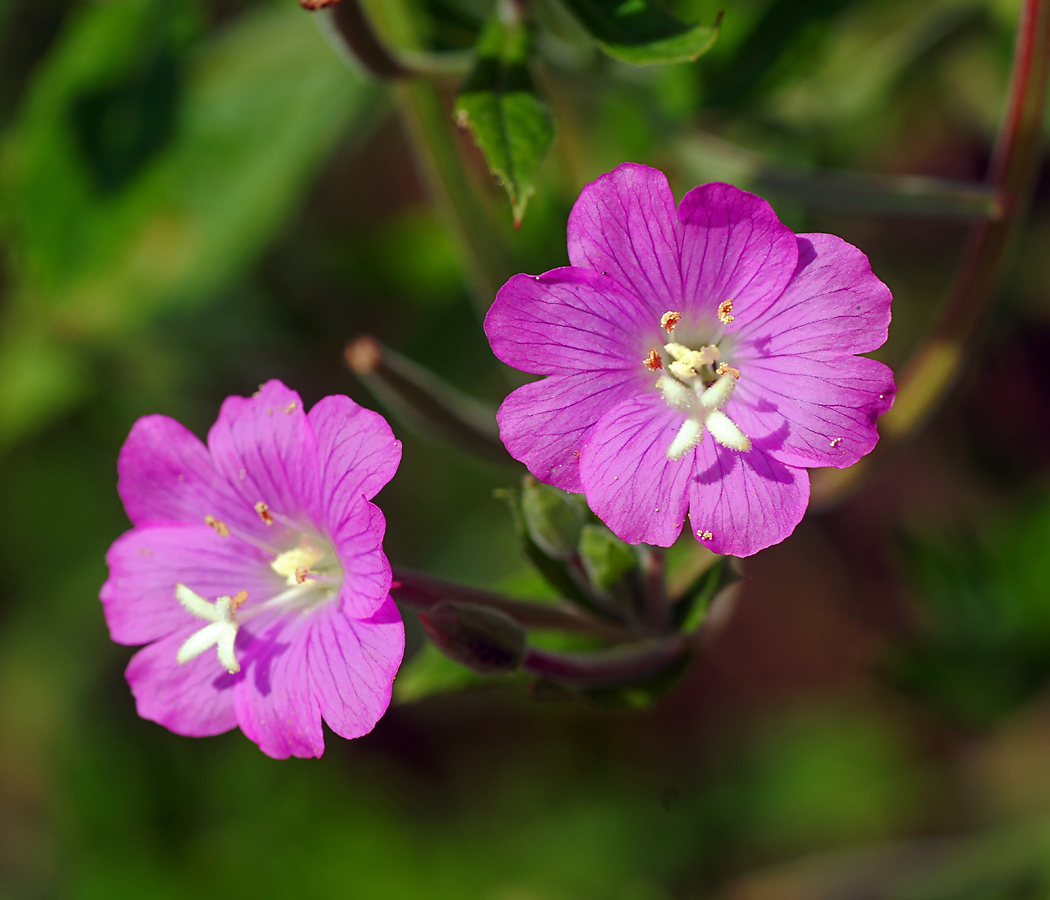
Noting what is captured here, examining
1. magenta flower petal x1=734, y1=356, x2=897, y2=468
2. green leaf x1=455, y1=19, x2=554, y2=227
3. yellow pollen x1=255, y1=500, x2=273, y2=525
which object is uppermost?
green leaf x1=455, y1=19, x2=554, y2=227

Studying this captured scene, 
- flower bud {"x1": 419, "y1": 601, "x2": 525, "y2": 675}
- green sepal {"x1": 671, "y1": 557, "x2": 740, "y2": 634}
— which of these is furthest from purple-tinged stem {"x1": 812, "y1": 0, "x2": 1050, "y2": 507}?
flower bud {"x1": 419, "y1": 601, "x2": 525, "y2": 675}

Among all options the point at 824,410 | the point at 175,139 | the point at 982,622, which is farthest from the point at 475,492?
the point at 824,410

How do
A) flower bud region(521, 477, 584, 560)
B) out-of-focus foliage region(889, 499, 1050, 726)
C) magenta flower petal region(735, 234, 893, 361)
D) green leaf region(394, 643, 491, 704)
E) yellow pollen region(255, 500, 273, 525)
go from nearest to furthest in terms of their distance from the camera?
magenta flower petal region(735, 234, 893, 361) → flower bud region(521, 477, 584, 560) → yellow pollen region(255, 500, 273, 525) → green leaf region(394, 643, 491, 704) → out-of-focus foliage region(889, 499, 1050, 726)

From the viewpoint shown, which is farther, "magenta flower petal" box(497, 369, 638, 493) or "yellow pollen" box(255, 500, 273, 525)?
"yellow pollen" box(255, 500, 273, 525)

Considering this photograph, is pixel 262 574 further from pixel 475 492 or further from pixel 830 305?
pixel 475 492

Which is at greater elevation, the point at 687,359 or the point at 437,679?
the point at 687,359

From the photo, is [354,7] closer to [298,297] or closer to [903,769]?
[298,297]

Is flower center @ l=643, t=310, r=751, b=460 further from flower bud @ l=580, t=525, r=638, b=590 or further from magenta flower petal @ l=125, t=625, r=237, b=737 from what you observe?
magenta flower petal @ l=125, t=625, r=237, b=737

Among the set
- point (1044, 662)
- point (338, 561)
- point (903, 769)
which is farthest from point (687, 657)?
point (903, 769)
